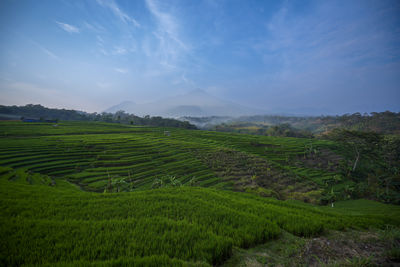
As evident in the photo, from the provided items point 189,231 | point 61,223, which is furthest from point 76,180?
point 189,231

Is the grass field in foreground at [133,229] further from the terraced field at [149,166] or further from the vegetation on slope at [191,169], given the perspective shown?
the terraced field at [149,166]

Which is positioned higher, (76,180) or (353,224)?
(353,224)

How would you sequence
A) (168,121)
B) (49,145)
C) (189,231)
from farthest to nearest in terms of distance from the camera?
(168,121)
(49,145)
(189,231)

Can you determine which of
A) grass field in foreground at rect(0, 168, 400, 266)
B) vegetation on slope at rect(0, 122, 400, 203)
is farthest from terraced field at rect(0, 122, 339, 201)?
grass field in foreground at rect(0, 168, 400, 266)

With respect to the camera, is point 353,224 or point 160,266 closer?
point 160,266

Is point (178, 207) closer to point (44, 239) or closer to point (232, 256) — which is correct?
point (232, 256)

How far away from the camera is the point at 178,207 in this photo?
523 centimetres

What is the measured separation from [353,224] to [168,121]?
84124mm

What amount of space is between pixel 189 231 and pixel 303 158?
1663 inches

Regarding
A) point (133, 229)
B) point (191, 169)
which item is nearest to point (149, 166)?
point (191, 169)

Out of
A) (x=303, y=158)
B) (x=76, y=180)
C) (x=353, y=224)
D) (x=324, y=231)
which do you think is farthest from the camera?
(x=303, y=158)

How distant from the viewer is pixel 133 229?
12.2 ft

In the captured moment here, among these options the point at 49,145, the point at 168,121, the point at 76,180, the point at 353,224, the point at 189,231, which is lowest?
the point at 76,180

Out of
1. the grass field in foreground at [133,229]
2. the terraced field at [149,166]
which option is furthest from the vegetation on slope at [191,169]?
the grass field in foreground at [133,229]
